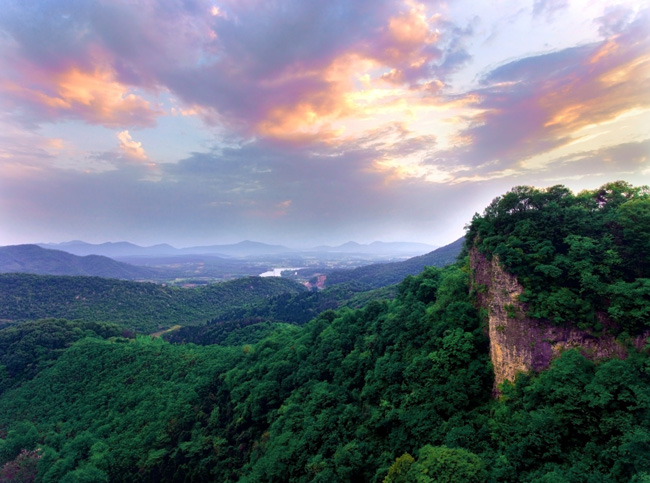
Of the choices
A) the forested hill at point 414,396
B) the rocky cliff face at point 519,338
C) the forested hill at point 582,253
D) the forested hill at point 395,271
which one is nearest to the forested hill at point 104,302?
the forested hill at point 414,396

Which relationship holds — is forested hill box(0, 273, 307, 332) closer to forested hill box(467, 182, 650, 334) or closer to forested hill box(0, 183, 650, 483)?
forested hill box(0, 183, 650, 483)

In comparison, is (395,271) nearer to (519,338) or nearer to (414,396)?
(414,396)

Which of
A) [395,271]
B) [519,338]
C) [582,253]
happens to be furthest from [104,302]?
[395,271]

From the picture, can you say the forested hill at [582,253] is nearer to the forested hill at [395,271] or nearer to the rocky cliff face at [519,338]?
the rocky cliff face at [519,338]

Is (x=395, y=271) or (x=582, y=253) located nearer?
(x=582, y=253)

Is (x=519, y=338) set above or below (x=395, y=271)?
above
